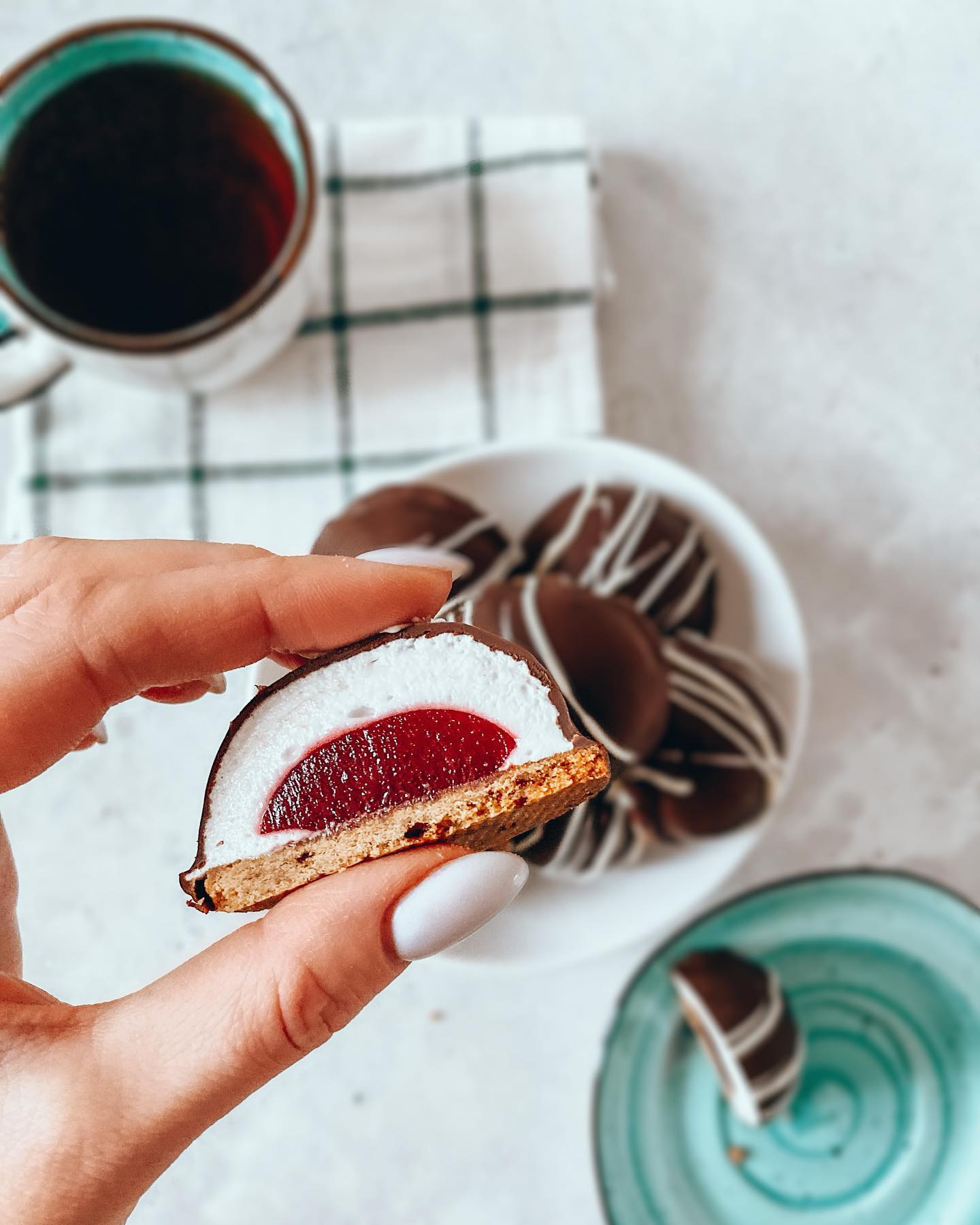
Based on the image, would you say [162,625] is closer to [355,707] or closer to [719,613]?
[355,707]

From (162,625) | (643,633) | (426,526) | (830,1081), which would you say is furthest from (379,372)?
(830,1081)

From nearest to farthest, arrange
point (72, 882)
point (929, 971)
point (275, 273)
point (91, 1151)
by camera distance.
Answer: point (91, 1151), point (72, 882), point (275, 273), point (929, 971)

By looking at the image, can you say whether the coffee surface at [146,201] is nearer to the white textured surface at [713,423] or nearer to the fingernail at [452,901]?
the white textured surface at [713,423]

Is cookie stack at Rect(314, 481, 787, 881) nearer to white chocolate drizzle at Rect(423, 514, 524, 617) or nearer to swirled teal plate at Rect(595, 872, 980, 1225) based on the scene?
white chocolate drizzle at Rect(423, 514, 524, 617)

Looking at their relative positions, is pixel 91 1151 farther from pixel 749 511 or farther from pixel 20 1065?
pixel 749 511

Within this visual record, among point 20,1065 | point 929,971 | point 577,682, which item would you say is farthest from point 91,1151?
point 929,971

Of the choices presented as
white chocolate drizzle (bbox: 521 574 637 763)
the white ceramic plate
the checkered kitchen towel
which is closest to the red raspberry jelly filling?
white chocolate drizzle (bbox: 521 574 637 763)

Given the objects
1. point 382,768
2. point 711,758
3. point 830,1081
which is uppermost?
point 382,768
